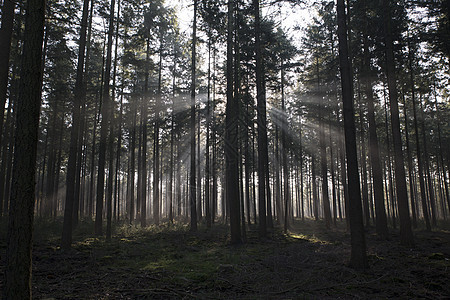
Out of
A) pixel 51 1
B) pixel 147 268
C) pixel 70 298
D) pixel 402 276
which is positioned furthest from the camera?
pixel 51 1

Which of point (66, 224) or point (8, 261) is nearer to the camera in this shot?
point (8, 261)

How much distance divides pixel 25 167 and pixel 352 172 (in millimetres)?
8628

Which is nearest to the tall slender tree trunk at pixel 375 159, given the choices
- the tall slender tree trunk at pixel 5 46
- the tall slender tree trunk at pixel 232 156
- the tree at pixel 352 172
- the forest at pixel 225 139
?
the forest at pixel 225 139

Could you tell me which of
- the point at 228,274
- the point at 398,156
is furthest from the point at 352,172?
the point at 398,156

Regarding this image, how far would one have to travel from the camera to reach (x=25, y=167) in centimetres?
460

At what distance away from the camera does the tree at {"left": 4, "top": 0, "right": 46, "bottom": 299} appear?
4383 millimetres

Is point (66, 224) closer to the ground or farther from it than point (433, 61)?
closer to the ground

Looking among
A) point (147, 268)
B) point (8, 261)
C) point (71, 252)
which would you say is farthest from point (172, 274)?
point (71, 252)

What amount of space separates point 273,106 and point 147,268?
2084cm

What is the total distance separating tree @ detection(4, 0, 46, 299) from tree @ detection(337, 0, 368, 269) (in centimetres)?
843

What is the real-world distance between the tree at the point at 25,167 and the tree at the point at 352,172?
843cm

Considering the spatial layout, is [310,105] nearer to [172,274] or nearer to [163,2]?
[163,2]

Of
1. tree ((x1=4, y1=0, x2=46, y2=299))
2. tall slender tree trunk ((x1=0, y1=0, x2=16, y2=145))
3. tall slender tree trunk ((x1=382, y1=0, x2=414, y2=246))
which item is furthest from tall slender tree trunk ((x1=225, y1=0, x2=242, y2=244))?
tree ((x1=4, y1=0, x2=46, y2=299))

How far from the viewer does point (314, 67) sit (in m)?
23.1
